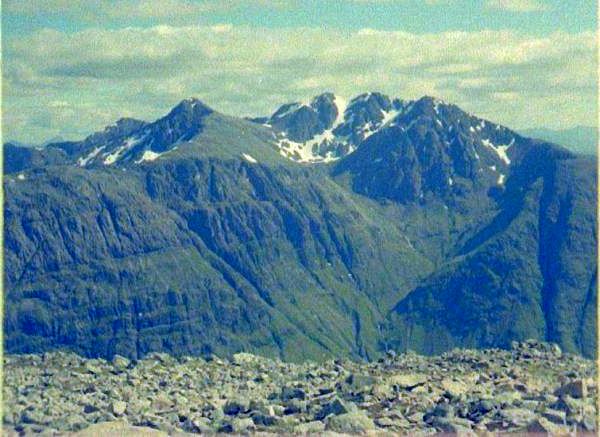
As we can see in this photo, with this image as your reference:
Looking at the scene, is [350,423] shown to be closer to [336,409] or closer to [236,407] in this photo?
[336,409]

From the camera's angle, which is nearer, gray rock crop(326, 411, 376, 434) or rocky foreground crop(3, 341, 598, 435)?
gray rock crop(326, 411, 376, 434)

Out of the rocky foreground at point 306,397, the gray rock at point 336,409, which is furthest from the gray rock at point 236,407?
the gray rock at point 336,409

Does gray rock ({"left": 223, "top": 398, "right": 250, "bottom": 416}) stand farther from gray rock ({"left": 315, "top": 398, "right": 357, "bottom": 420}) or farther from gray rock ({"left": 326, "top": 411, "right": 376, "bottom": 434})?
gray rock ({"left": 326, "top": 411, "right": 376, "bottom": 434})

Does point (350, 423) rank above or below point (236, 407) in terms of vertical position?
above

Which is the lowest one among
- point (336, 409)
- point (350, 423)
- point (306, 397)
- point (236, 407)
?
point (306, 397)

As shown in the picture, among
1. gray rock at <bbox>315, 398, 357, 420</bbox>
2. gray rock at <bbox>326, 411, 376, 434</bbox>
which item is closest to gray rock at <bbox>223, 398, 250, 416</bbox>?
gray rock at <bbox>315, 398, 357, 420</bbox>

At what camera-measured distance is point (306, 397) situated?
4306 inches

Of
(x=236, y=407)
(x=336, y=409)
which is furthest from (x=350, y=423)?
(x=236, y=407)

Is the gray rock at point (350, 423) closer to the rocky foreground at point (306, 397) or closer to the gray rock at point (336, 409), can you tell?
the rocky foreground at point (306, 397)

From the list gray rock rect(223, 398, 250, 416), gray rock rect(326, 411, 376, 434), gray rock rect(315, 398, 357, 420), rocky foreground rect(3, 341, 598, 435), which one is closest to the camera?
gray rock rect(326, 411, 376, 434)

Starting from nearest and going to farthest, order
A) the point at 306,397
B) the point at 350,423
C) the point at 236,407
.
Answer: the point at 350,423 → the point at 236,407 → the point at 306,397

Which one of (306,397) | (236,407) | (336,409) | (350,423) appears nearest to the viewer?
(350,423)

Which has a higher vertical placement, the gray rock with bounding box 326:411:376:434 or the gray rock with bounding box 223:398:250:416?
the gray rock with bounding box 326:411:376:434

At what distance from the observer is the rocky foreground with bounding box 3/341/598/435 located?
94.2 m
